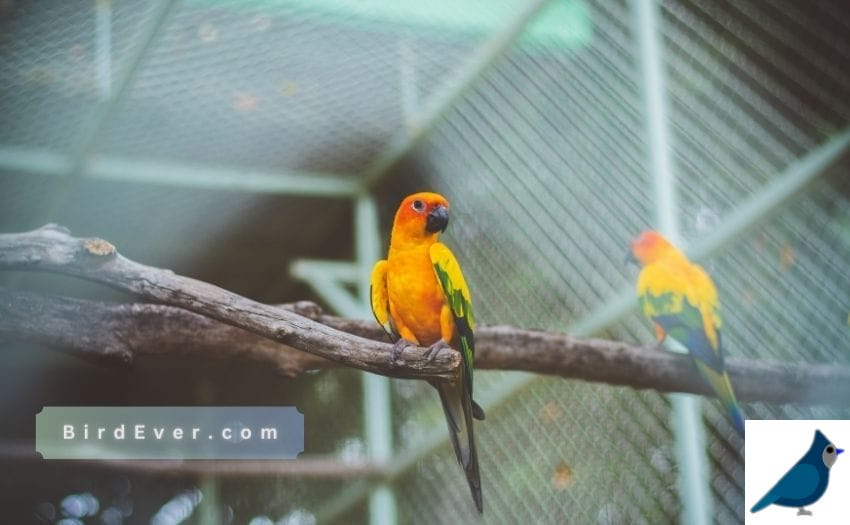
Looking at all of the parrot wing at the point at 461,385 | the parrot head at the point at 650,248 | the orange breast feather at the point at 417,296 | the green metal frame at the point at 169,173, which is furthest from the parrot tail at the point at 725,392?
the green metal frame at the point at 169,173

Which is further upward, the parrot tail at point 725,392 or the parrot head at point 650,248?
the parrot head at point 650,248

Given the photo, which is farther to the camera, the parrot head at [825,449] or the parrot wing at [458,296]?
the parrot head at [825,449]

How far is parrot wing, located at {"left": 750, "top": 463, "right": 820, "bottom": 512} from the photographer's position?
6.34 feet

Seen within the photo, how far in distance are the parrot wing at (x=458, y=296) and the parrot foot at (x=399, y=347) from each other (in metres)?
0.10

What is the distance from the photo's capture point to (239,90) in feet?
6.21

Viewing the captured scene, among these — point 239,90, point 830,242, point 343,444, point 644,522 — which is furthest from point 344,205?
point 830,242

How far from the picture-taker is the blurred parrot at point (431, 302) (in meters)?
1.78

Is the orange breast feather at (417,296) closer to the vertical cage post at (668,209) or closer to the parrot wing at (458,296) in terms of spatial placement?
the parrot wing at (458,296)

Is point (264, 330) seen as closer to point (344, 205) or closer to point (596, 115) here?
point (344, 205)

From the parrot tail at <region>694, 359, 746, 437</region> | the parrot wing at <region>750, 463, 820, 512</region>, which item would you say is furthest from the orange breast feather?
the parrot wing at <region>750, 463, 820, 512</region>

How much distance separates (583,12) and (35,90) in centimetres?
116

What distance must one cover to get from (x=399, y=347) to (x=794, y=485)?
91 centimetres

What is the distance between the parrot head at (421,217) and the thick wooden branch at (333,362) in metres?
0.20

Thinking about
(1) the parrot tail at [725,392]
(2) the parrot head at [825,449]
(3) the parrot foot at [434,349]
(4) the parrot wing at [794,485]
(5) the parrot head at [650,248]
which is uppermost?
(5) the parrot head at [650,248]
